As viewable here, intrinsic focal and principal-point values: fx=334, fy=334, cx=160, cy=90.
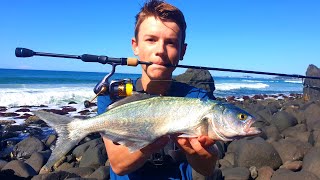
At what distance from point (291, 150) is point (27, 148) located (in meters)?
7.80

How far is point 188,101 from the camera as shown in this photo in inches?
118

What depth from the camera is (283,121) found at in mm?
12539

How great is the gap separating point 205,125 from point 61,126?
4.39 feet

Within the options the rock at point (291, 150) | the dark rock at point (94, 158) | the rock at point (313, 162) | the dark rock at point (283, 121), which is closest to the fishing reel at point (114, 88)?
the rock at point (313, 162)

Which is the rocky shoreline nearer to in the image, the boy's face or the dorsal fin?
the boy's face

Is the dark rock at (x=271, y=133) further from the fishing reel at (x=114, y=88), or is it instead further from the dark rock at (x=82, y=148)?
the fishing reel at (x=114, y=88)

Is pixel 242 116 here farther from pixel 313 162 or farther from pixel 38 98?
pixel 38 98

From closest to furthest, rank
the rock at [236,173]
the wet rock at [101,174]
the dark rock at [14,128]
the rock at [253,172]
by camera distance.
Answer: the rock at [236,173] → the wet rock at [101,174] → the rock at [253,172] → the dark rock at [14,128]

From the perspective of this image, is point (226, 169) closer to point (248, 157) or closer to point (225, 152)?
point (248, 157)

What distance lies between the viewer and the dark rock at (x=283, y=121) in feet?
40.6

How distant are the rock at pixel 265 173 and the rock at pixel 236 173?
291 millimetres

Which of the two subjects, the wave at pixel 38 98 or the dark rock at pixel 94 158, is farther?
the wave at pixel 38 98

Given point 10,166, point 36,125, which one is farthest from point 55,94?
point 10,166

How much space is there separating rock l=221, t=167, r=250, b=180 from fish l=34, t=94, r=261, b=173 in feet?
14.6
